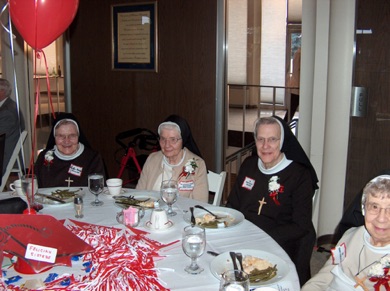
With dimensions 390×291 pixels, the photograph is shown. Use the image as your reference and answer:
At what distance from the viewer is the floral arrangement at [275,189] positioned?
2777 mm

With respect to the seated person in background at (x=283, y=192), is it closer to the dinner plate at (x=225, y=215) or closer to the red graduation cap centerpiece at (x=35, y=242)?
the dinner plate at (x=225, y=215)

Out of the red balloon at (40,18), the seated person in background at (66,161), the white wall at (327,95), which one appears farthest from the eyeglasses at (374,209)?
the white wall at (327,95)

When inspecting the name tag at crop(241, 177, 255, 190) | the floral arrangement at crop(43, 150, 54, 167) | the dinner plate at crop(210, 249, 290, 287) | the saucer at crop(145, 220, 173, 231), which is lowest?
the dinner plate at crop(210, 249, 290, 287)

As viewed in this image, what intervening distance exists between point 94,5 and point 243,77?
6.67ft

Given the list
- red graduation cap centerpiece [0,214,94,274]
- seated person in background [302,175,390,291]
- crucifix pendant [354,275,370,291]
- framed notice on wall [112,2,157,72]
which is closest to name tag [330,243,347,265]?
seated person in background [302,175,390,291]

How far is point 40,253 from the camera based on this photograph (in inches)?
71.2

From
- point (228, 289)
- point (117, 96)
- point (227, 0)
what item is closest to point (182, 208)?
point (228, 289)

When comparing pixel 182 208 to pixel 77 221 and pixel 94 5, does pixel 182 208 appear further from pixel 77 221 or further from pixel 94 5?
pixel 94 5

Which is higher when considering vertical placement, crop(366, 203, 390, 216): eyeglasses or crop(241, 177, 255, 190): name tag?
crop(366, 203, 390, 216): eyeglasses

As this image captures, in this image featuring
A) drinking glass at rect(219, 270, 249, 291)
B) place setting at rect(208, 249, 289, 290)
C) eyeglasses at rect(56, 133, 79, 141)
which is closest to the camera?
drinking glass at rect(219, 270, 249, 291)

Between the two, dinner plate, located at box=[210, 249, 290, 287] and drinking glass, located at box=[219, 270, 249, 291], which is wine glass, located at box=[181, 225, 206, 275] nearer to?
dinner plate, located at box=[210, 249, 290, 287]

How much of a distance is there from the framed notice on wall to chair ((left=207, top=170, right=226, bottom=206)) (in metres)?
2.32

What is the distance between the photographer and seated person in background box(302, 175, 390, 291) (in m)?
1.85

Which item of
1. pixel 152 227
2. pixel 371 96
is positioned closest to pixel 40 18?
pixel 152 227
